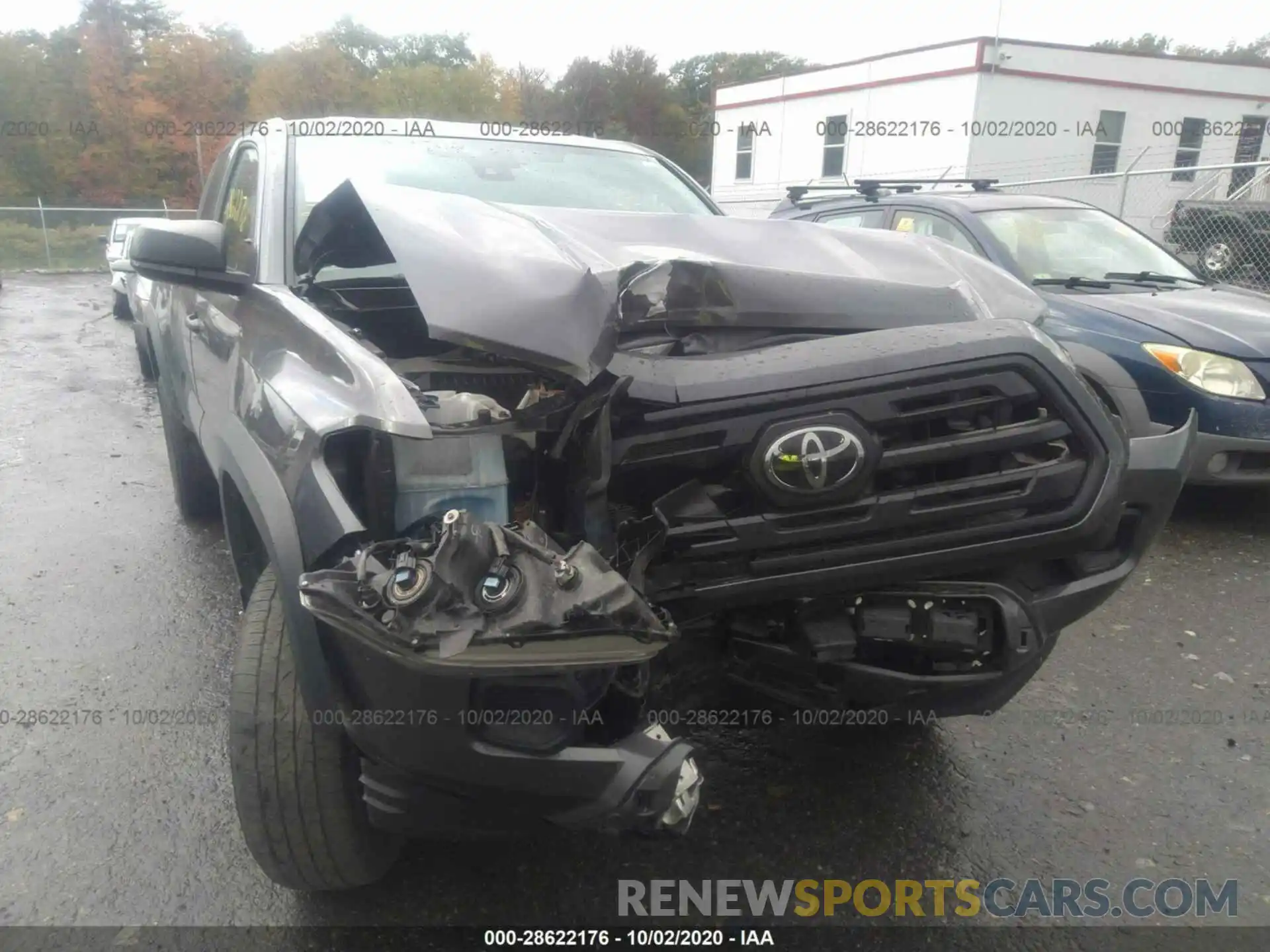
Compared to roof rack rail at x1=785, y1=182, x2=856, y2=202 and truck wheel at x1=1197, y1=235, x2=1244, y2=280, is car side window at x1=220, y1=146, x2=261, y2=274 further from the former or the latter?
truck wheel at x1=1197, y1=235, x2=1244, y2=280

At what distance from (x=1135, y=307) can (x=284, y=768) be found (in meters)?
4.65

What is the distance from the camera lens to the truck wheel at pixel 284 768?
182 cm

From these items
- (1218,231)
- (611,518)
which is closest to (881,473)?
(611,518)

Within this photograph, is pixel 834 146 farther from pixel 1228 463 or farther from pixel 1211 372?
pixel 1228 463

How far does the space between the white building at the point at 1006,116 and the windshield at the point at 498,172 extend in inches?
586

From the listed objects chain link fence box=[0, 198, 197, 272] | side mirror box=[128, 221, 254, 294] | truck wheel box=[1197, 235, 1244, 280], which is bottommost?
chain link fence box=[0, 198, 197, 272]

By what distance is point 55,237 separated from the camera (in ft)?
80.3

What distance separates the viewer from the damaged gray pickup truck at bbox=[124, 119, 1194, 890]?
1.58 metres

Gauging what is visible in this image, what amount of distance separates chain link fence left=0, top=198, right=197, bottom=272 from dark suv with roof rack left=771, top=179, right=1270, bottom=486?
2350 centimetres

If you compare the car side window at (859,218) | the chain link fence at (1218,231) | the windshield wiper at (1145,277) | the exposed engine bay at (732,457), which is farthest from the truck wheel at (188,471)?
the chain link fence at (1218,231)

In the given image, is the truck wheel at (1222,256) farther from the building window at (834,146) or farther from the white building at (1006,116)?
the building window at (834,146)

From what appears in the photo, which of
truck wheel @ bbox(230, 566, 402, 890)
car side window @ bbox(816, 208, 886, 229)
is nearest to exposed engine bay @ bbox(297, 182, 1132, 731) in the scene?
truck wheel @ bbox(230, 566, 402, 890)

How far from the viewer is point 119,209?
25781 millimetres

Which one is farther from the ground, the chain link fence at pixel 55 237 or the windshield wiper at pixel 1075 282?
the windshield wiper at pixel 1075 282
